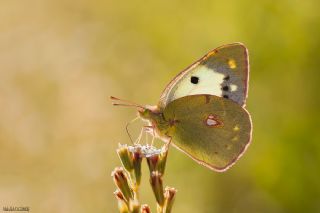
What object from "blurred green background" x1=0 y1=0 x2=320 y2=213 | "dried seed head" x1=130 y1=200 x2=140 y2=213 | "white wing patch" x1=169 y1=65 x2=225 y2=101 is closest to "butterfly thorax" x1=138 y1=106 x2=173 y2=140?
"white wing patch" x1=169 y1=65 x2=225 y2=101

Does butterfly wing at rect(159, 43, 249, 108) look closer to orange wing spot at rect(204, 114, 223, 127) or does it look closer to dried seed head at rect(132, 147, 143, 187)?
orange wing spot at rect(204, 114, 223, 127)

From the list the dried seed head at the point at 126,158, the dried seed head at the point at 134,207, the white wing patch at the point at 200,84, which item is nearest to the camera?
the dried seed head at the point at 134,207

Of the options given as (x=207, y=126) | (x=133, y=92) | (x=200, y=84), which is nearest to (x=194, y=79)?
(x=200, y=84)

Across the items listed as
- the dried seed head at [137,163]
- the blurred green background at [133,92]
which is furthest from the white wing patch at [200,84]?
the blurred green background at [133,92]

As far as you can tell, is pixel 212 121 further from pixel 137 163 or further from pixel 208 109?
pixel 137 163

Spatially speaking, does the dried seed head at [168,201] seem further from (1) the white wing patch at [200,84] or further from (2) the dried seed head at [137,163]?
(1) the white wing patch at [200,84]

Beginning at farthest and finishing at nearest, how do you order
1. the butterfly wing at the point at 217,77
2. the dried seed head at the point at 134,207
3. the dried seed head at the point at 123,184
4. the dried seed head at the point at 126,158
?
the butterfly wing at the point at 217,77, the dried seed head at the point at 126,158, the dried seed head at the point at 123,184, the dried seed head at the point at 134,207
